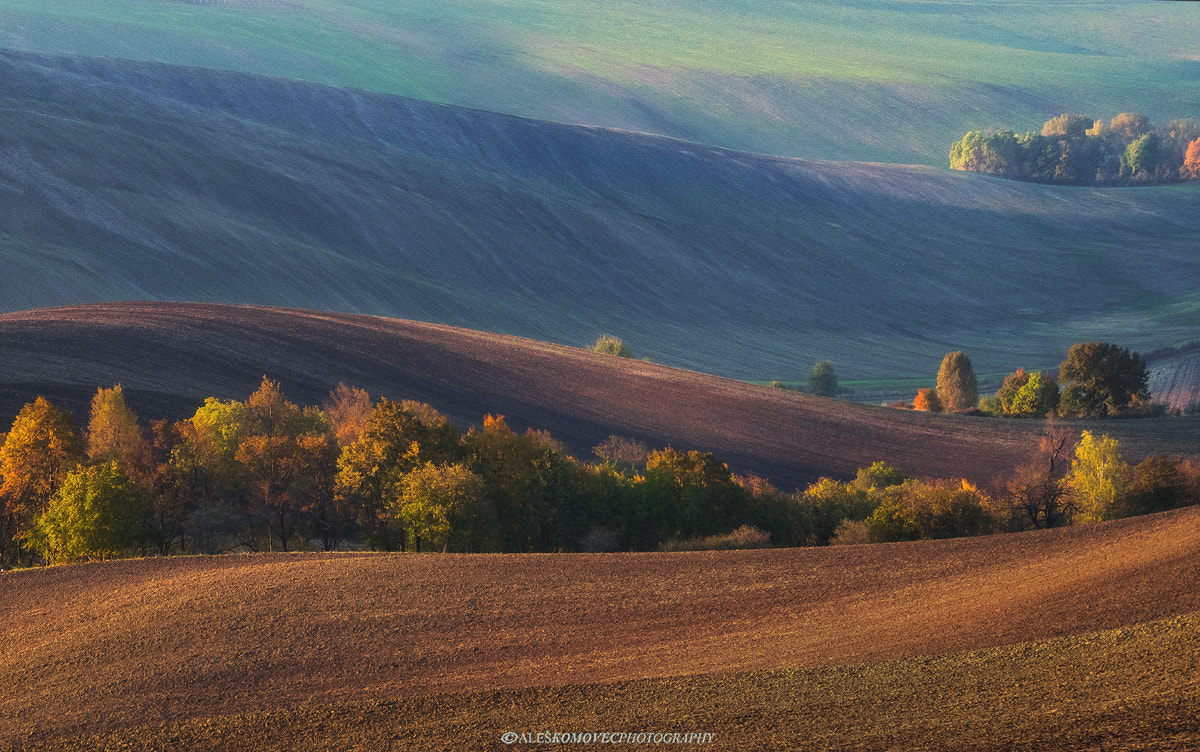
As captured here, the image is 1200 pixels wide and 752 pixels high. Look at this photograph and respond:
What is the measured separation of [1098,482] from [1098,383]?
26.3m

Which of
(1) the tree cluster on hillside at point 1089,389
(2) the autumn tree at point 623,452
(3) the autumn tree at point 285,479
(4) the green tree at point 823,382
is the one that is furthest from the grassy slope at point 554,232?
(3) the autumn tree at point 285,479

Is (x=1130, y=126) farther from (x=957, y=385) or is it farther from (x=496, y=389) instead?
(x=496, y=389)

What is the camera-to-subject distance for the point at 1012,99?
18762 centimetres

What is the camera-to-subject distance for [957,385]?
69375 mm

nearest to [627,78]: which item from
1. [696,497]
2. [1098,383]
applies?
[1098,383]

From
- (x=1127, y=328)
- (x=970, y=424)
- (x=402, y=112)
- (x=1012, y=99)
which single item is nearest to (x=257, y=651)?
(x=970, y=424)

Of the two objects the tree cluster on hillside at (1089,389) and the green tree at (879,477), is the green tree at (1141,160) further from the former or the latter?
the green tree at (879,477)

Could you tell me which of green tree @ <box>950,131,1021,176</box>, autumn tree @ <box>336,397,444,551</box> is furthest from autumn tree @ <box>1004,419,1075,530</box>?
green tree @ <box>950,131,1021,176</box>

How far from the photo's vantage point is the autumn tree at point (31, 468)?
3359cm

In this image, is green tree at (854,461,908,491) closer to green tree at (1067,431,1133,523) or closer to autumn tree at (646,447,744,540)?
green tree at (1067,431,1133,523)

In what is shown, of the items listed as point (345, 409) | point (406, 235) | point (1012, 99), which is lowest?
point (345, 409)

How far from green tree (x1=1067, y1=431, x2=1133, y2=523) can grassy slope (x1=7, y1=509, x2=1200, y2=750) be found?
22.6 feet

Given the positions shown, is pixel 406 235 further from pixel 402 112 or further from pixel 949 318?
pixel 949 318

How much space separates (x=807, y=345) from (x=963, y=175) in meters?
56.5
